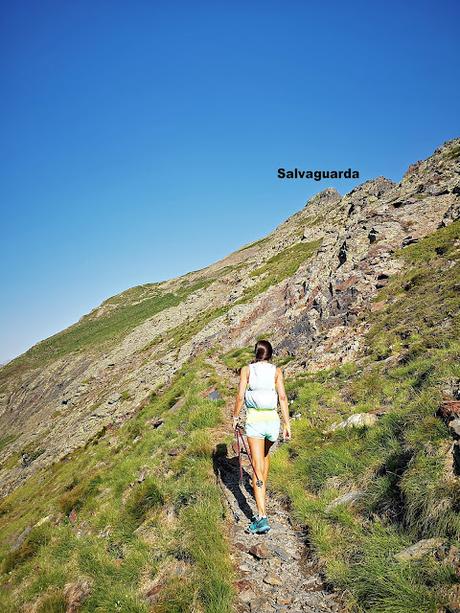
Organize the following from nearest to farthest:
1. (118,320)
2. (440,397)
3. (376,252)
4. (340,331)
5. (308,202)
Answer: (440,397), (340,331), (376,252), (118,320), (308,202)

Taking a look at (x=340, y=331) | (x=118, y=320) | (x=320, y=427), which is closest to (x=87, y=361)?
(x=118, y=320)

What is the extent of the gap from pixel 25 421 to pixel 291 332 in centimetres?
6229

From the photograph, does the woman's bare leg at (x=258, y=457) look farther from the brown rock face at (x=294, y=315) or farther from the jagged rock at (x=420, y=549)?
the brown rock face at (x=294, y=315)

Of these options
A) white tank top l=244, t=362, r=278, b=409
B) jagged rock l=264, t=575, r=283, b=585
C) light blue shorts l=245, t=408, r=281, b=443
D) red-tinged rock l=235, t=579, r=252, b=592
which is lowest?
jagged rock l=264, t=575, r=283, b=585

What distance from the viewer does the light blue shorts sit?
711cm

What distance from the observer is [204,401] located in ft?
53.1

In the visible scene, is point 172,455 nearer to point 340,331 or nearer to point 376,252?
point 340,331

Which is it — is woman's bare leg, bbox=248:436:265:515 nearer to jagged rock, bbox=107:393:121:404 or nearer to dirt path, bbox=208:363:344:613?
dirt path, bbox=208:363:344:613

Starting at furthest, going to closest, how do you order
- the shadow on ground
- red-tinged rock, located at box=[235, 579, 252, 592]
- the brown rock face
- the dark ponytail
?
1. the brown rock face
2. the shadow on ground
3. the dark ponytail
4. red-tinged rock, located at box=[235, 579, 252, 592]

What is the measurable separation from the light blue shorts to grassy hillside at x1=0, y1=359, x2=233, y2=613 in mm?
1952

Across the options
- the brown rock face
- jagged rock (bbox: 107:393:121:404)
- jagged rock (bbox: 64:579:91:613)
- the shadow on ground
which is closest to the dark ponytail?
the shadow on ground

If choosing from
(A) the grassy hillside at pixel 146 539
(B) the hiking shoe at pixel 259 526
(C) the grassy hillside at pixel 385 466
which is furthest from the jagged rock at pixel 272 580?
(B) the hiking shoe at pixel 259 526

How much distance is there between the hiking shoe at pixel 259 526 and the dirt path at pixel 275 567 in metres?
0.11

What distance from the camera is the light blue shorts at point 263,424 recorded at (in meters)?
7.11
